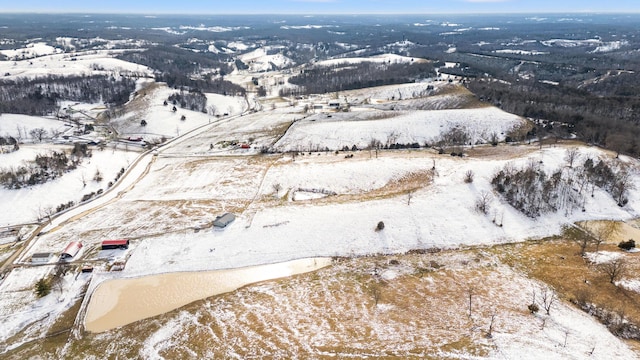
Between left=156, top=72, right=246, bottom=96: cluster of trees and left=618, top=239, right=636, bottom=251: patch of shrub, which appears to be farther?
left=156, top=72, right=246, bottom=96: cluster of trees

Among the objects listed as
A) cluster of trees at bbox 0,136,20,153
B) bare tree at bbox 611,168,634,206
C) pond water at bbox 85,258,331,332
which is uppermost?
bare tree at bbox 611,168,634,206

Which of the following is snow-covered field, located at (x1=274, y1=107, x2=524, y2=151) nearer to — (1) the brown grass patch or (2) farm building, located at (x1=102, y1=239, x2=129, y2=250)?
(2) farm building, located at (x1=102, y1=239, x2=129, y2=250)

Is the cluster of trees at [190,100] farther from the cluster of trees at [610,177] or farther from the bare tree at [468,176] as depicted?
the cluster of trees at [610,177]

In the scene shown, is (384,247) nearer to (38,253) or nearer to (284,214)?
(284,214)

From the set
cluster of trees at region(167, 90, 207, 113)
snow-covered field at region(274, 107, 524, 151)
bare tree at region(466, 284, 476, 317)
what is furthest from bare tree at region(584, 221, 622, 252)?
cluster of trees at region(167, 90, 207, 113)

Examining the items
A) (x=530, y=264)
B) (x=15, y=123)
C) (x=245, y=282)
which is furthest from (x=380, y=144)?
(x=15, y=123)

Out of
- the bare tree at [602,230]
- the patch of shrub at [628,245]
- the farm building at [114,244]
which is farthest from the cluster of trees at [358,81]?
the patch of shrub at [628,245]
